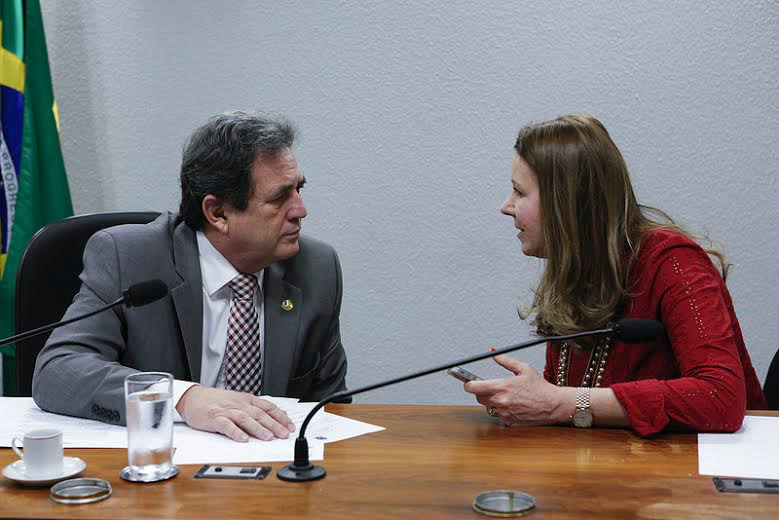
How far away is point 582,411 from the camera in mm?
1710

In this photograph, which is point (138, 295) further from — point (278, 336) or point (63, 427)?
point (278, 336)

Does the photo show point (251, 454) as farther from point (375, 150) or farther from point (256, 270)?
point (375, 150)

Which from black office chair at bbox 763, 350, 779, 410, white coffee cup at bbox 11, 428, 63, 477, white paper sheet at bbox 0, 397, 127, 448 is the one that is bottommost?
black office chair at bbox 763, 350, 779, 410

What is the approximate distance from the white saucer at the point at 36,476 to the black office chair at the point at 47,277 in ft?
2.74

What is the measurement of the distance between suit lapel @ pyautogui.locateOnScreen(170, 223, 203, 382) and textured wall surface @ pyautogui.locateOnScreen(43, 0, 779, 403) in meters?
1.09

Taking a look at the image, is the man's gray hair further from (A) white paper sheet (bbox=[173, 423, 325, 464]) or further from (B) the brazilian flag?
(B) the brazilian flag

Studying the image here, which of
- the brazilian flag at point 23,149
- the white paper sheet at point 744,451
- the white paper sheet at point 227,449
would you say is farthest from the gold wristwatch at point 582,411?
the brazilian flag at point 23,149

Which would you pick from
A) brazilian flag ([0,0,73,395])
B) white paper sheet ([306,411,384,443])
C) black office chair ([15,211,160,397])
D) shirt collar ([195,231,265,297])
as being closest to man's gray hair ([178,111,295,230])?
shirt collar ([195,231,265,297])

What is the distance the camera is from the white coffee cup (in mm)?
1383

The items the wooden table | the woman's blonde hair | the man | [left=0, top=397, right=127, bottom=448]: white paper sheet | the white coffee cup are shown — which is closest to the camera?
the wooden table

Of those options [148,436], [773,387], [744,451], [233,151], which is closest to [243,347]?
[233,151]

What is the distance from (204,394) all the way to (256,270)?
1.87 ft

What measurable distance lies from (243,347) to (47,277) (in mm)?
556

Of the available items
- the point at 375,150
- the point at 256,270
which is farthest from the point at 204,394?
the point at 375,150
